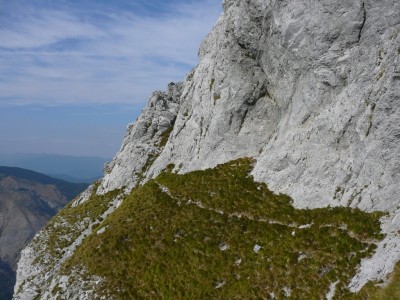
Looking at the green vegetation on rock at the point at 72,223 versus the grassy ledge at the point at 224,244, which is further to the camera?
the green vegetation on rock at the point at 72,223

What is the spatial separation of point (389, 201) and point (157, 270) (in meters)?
Answer: 21.1

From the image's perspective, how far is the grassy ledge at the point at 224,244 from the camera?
2644 cm

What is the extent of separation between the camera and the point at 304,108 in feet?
124

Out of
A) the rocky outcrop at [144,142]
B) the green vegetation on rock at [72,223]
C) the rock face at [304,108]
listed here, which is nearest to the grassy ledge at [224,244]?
the rock face at [304,108]

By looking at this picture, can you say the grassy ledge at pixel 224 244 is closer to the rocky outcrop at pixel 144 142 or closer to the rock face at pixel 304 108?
the rock face at pixel 304 108

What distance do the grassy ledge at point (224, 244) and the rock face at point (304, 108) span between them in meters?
1.87

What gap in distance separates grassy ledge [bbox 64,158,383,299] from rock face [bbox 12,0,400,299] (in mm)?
1866

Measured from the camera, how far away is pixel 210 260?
3225 cm

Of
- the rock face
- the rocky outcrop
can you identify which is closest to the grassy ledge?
the rock face

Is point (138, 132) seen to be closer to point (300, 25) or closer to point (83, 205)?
point (83, 205)

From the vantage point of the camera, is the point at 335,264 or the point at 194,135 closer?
the point at 335,264

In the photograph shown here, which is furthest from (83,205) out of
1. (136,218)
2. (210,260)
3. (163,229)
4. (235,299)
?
(235,299)

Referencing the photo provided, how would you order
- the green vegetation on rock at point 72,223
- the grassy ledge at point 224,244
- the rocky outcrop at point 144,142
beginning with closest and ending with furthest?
the grassy ledge at point 224,244 → the green vegetation on rock at point 72,223 → the rocky outcrop at point 144,142

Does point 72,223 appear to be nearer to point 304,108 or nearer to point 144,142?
point 144,142
